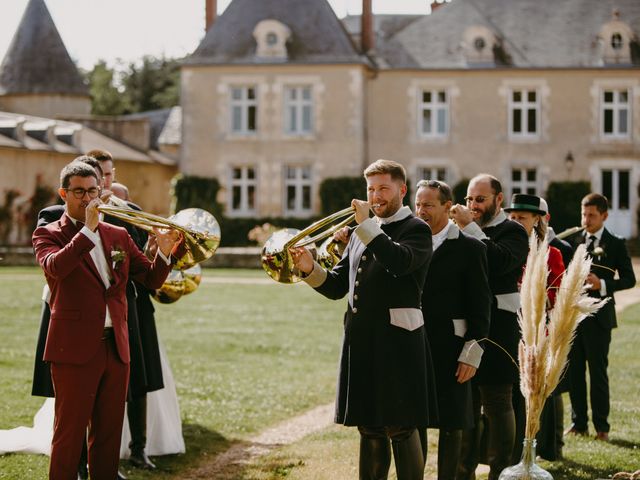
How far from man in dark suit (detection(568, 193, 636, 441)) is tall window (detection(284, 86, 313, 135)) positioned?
26883mm

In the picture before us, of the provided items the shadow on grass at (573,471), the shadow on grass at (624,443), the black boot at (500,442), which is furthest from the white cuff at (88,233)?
the shadow on grass at (624,443)

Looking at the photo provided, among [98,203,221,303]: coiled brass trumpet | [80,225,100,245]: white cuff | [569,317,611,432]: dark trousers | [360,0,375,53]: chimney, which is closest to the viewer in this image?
[80,225,100,245]: white cuff

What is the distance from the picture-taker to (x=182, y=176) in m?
35.1

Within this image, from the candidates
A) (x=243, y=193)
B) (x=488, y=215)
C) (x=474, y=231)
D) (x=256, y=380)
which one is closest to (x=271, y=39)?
(x=243, y=193)

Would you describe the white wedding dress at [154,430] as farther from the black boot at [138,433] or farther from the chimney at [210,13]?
the chimney at [210,13]

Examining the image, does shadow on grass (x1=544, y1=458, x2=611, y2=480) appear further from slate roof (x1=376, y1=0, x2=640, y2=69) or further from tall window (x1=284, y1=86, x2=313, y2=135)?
slate roof (x1=376, y1=0, x2=640, y2=69)

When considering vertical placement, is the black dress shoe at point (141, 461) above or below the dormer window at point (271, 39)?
below

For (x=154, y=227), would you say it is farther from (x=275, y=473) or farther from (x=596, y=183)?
(x=596, y=183)

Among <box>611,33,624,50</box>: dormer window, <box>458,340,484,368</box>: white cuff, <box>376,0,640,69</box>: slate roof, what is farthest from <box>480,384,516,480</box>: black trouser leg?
<box>611,33,624,50</box>: dormer window

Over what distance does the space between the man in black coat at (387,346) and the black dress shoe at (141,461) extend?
212cm

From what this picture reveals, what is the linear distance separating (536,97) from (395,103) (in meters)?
4.93

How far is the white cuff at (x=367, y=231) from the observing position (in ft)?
16.9

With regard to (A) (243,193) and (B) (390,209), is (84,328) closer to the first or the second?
(B) (390,209)

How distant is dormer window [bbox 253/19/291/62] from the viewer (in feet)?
113
